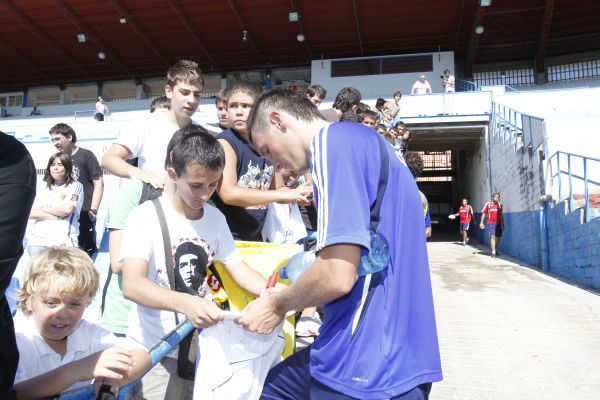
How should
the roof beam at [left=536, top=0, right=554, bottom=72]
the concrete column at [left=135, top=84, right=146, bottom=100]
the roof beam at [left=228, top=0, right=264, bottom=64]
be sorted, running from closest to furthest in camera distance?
the roof beam at [left=536, top=0, right=554, bottom=72] < the roof beam at [left=228, top=0, right=264, bottom=64] < the concrete column at [left=135, top=84, right=146, bottom=100]

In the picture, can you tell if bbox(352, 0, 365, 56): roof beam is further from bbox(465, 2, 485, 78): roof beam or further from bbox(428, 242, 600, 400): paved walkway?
bbox(428, 242, 600, 400): paved walkway

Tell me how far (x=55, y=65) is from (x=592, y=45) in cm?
2824

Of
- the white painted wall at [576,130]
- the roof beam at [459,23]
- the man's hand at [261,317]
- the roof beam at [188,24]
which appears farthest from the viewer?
the roof beam at [188,24]

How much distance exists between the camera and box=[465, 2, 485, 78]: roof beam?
20.2 metres

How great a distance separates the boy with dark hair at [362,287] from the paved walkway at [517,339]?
7.52ft

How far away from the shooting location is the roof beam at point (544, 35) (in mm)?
20056

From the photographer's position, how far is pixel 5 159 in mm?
1134

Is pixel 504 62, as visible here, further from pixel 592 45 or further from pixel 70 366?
pixel 70 366

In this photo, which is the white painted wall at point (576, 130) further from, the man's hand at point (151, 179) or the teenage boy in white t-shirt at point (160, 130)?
the man's hand at point (151, 179)

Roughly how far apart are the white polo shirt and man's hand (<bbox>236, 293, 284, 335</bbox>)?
1.87 feet

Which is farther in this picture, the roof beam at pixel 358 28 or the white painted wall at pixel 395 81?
the white painted wall at pixel 395 81

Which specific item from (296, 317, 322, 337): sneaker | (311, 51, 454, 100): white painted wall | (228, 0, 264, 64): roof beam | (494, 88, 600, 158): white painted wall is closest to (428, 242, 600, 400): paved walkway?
(296, 317, 322, 337): sneaker

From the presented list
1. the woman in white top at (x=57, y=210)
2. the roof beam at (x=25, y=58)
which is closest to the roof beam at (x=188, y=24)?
the roof beam at (x=25, y=58)

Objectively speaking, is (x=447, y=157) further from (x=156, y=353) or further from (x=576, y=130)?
(x=156, y=353)
